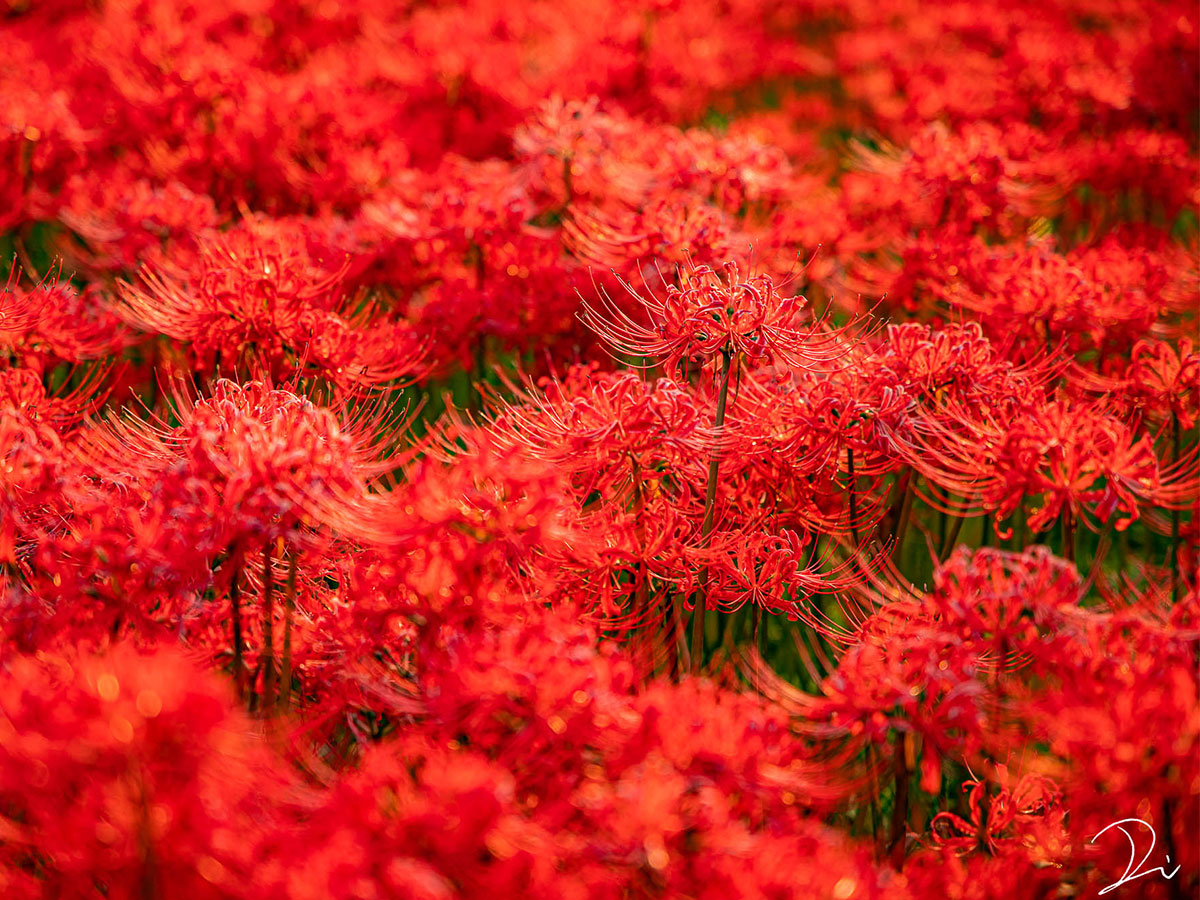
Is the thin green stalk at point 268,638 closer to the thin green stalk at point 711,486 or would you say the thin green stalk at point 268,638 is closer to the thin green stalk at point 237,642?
the thin green stalk at point 237,642

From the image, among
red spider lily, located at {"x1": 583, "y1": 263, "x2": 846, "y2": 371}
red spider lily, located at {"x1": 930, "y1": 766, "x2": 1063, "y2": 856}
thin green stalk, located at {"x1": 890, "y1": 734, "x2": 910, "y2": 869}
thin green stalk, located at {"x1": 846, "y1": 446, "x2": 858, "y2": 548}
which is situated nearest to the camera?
thin green stalk, located at {"x1": 890, "y1": 734, "x2": 910, "y2": 869}

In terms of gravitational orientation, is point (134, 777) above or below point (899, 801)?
above


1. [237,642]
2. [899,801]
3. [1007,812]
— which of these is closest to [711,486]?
[899,801]

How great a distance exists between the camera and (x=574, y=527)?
2246 millimetres

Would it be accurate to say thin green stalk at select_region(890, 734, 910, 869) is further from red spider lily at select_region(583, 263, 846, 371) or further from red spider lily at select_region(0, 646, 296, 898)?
red spider lily at select_region(0, 646, 296, 898)

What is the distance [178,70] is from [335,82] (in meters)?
0.67

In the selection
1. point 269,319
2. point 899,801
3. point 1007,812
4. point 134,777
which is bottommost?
point 1007,812

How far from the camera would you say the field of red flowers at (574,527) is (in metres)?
1.60

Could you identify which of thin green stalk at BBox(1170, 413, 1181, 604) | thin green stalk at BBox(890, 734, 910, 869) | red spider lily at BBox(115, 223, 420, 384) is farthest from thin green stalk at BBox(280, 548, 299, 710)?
thin green stalk at BBox(1170, 413, 1181, 604)

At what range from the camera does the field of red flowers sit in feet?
5.26

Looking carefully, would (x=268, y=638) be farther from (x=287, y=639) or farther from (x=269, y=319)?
(x=269, y=319)

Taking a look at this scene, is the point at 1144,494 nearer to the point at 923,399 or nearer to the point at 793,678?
the point at 923,399

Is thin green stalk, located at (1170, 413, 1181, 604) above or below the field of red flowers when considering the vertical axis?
below

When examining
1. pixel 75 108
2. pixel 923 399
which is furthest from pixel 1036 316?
pixel 75 108
